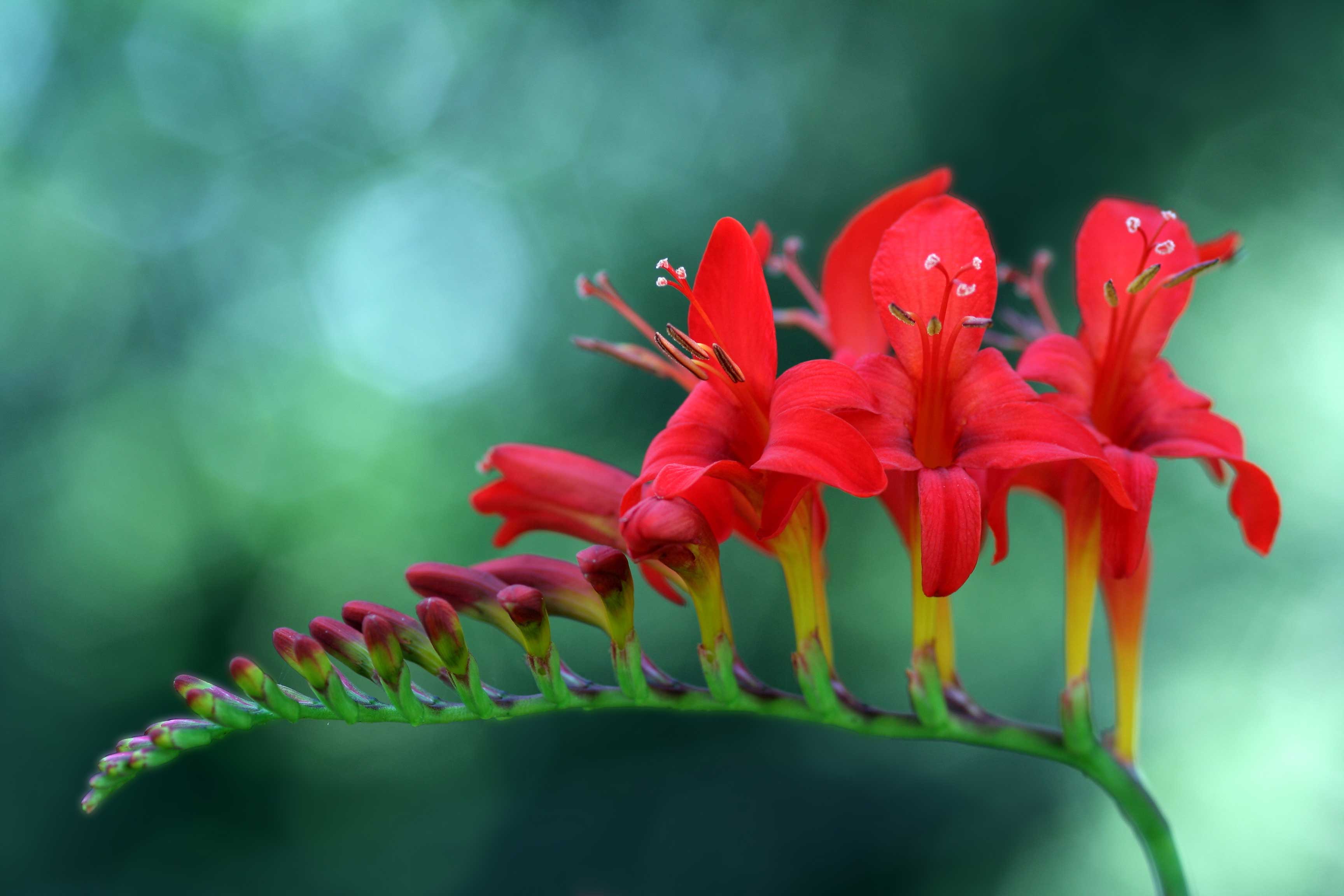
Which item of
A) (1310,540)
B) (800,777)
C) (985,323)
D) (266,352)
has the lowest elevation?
(800,777)

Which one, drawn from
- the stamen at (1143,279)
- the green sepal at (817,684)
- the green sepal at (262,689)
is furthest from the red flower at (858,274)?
the green sepal at (262,689)

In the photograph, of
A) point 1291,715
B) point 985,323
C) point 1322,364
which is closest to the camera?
point 985,323

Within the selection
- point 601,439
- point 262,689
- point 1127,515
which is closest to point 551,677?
point 262,689

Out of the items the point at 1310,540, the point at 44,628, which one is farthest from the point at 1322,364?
the point at 44,628

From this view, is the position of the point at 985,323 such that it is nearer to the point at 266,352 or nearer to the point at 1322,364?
the point at 1322,364

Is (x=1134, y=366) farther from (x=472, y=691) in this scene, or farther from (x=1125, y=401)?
(x=472, y=691)
